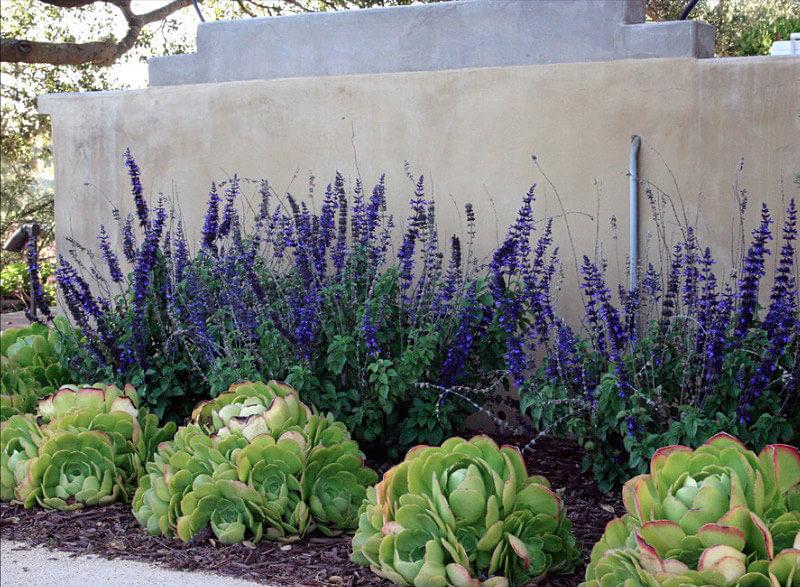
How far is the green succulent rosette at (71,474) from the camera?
12.7 ft

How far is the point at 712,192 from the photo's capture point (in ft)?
14.5

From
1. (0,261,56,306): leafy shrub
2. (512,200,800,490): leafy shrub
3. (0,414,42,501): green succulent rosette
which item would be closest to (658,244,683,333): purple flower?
(512,200,800,490): leafy shrub

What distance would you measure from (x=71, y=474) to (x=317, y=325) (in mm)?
1228

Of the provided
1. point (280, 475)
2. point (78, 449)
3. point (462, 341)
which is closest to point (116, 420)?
point (78, 449)

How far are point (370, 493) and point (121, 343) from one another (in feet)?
6.54

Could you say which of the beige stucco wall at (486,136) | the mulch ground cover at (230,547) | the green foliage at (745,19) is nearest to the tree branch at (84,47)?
the beige stucco wall at (486,136)

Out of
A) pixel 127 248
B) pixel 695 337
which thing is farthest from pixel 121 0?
pixel 695 337

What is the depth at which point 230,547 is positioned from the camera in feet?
11.2

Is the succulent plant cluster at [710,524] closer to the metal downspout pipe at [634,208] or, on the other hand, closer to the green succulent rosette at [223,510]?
the green succulent rosette at [223,510]

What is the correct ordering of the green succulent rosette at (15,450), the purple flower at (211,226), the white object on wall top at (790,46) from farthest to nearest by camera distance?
the white object on wall top at (790,46) → the purple flower at (211,226) → the green succulent rosette at (15,450)

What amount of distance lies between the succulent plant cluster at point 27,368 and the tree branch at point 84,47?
5864 mm

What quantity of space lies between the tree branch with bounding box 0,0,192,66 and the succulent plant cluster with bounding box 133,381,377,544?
7.75 m

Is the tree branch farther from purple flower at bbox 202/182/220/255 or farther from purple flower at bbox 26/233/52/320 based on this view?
purple flower at bbox 202/182/220/255

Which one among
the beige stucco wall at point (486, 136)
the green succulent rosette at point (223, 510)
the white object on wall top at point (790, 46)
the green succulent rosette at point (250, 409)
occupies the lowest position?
the green succulent rosette at point (223, 510)
